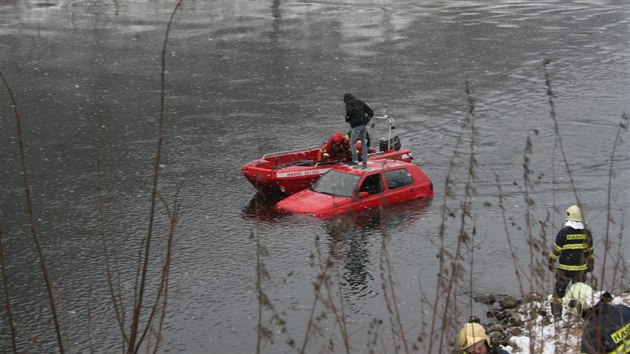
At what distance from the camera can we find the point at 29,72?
32.5m

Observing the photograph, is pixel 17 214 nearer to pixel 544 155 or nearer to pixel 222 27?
pixel 544 155

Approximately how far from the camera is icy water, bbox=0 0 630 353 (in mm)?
14023

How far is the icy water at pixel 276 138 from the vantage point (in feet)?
46.0

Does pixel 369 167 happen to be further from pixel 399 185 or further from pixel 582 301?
pixel 582 301

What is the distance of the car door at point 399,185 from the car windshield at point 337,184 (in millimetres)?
1042

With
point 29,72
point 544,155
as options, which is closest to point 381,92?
point 544,155

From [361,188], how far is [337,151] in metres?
1.93

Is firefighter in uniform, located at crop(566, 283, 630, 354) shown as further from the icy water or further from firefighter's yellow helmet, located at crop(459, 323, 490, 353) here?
firefighter's yellow helmet, located at crop(459, 323, 490, 353)

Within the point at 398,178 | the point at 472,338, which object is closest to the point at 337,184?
the point at 398,178

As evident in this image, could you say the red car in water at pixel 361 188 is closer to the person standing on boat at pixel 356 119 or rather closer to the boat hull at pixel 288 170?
the boat hull at pixel 288 170

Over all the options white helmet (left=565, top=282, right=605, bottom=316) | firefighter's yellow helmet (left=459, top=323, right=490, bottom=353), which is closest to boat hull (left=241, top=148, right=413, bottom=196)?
white helmet (left=565, top=282, right=605, bottom=316)

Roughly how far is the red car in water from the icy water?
12.5 inches

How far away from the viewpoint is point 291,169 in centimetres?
1931

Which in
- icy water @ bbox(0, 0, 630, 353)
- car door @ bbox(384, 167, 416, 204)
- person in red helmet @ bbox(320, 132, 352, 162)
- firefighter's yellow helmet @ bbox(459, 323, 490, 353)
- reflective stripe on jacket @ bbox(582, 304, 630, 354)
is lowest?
icy water @ bbox(0, 0, 630, 353)
